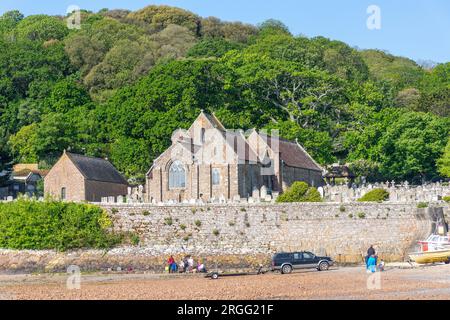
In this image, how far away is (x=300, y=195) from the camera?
5959 cm

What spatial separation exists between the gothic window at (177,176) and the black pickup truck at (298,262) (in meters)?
20.9

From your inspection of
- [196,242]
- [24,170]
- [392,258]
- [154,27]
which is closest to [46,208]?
[196,242]

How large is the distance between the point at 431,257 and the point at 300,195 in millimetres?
12713

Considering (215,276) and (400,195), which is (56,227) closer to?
(215,276)

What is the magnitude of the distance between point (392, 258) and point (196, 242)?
10976 mm

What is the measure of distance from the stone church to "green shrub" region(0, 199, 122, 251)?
322 inches

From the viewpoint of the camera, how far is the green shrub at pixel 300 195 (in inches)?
2321

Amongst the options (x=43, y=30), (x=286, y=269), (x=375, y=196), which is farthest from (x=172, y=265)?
(x=43, y=30)

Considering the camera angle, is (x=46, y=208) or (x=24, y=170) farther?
(x=24, y=170)

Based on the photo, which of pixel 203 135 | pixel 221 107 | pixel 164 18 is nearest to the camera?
pixel 203 135

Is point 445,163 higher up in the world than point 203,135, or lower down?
lower down

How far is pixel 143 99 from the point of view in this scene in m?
78.6

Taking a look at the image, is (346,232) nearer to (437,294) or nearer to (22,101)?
(437,294)

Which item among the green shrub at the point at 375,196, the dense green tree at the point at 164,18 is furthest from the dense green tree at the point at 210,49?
the green shrub at the point at 375,196
